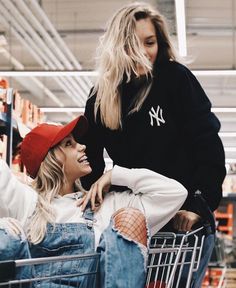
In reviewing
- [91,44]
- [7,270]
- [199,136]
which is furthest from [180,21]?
[7,270]

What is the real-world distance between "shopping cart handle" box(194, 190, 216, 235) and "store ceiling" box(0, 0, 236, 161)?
21.1 feet

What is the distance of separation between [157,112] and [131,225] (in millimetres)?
537

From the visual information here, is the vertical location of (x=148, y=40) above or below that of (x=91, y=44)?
below

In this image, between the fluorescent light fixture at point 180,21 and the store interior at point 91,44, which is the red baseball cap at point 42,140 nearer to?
the store interior at point 91,44

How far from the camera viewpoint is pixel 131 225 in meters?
1.77

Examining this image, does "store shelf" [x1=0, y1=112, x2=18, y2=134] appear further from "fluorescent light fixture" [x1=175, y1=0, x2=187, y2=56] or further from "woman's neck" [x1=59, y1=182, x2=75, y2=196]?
"fluorescent light fixture" [x1=175, y1=0, x2=187, y2=56]

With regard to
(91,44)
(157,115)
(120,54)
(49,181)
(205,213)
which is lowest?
(205,213)

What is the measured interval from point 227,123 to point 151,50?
53.4 feet

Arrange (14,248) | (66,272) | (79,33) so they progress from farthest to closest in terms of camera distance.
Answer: (79,33) → (66,272) → (14,248)

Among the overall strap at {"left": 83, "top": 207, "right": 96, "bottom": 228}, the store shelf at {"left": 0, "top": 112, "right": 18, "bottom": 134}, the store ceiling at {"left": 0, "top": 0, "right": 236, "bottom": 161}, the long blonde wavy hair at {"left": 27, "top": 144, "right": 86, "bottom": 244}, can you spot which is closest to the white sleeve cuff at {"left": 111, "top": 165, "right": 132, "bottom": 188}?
the overall strap at {"left": 83, "top": 207, "right": 96, "bottom": 228}

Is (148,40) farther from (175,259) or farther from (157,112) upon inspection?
(175,259)

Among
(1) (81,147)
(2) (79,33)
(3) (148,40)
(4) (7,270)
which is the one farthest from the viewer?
(2) (79,33)

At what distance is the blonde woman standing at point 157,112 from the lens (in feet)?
6.95

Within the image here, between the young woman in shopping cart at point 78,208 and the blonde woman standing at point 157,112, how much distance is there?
4.6 inches
